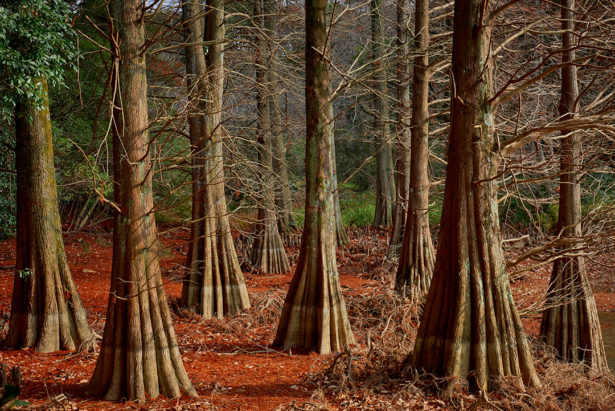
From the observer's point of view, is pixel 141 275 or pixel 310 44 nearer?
pixel 141 275

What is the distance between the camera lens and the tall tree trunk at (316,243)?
7758mm

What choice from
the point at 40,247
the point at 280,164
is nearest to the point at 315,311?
the point at 40,247

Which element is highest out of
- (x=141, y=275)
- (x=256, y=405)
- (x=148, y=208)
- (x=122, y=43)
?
(x=122, y=43)

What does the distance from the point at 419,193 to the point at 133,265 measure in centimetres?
674

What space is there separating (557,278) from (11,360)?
823 cm

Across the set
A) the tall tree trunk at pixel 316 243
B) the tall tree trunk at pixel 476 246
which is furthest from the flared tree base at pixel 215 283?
the tall tree trunk at pixel 476 246

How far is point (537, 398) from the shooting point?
5.82 metres

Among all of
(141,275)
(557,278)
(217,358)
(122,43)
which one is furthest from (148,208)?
(557,278)

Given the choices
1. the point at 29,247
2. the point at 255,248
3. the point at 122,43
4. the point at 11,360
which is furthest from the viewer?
the point at 255,248

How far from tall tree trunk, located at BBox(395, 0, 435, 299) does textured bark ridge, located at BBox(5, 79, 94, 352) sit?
592 cm

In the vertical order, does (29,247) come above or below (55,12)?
below

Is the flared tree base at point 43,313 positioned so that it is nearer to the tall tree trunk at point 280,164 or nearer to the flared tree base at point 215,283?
the flared tree base at point 215,283

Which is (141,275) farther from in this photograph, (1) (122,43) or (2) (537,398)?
(2) (537,398)

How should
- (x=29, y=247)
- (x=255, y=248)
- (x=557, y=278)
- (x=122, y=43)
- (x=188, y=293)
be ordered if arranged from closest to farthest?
1. (x=122, y=43)
2. (x=29, y=247)
3. (x=557, y=278)
4. (x=188, y=293)
5. (x=255, y=248)
